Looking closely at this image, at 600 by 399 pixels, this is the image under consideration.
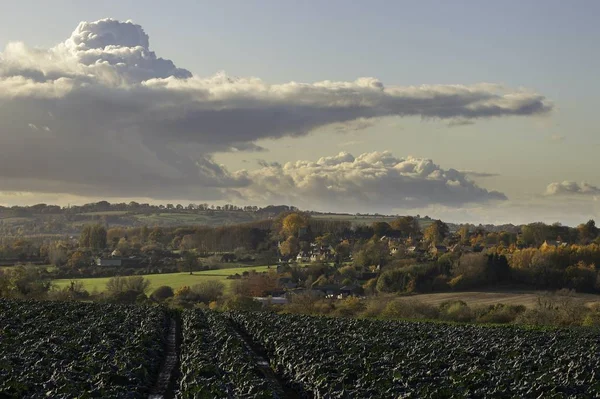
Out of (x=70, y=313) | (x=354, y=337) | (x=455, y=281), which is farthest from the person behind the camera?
(x=455, y=281)

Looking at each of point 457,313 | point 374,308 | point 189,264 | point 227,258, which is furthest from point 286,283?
point 457,313

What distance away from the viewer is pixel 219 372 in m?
33.0

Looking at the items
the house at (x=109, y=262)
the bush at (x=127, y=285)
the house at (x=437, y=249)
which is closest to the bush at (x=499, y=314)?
the bush at (x=127, y=285)

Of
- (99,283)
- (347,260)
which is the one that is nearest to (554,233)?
(347,260)

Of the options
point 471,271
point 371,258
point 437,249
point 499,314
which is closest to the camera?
point 499,314

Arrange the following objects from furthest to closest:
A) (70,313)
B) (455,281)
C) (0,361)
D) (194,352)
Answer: (455,281) → (70,313) → (194,352) → (0,361)

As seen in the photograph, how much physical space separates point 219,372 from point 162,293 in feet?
285

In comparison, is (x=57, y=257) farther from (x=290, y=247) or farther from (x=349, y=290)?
(x=349, y=290)

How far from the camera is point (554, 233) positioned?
180 metres

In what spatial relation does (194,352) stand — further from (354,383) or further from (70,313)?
(70,313)

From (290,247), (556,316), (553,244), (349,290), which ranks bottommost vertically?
(349,290)

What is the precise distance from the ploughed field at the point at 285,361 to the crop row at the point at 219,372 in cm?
8

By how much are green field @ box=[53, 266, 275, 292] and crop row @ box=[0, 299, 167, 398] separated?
60720 mm

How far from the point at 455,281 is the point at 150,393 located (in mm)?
92213
